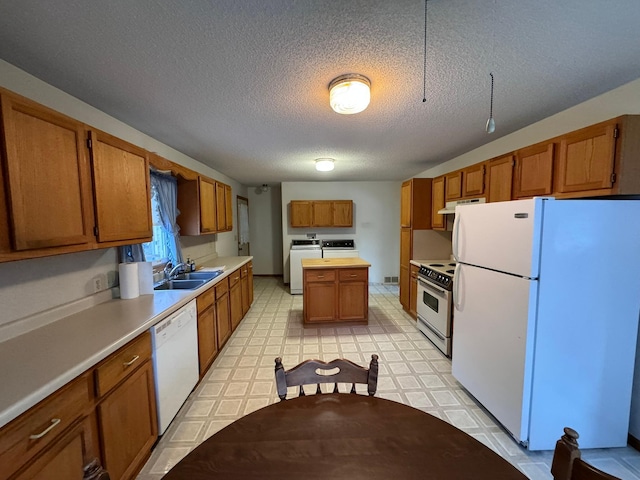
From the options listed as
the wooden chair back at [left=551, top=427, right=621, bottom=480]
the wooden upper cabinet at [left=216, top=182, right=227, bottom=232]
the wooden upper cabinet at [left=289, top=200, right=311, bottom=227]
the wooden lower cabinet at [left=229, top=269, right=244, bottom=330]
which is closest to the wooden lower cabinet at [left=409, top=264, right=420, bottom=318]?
the wooden lower cabinet at [left=229, top=269, right=244, bottom=330]

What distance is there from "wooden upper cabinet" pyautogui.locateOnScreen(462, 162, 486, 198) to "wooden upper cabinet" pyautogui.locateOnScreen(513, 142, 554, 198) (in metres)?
0.43

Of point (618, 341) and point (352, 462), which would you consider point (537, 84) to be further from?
point (352, 462)

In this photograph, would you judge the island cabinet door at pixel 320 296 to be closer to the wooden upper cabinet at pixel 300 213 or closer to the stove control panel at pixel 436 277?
the stove control panel at pixel 436 277

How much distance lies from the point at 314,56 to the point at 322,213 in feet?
14.4

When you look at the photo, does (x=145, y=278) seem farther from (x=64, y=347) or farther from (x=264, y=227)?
(x=264, y=227)

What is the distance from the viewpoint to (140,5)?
106cm

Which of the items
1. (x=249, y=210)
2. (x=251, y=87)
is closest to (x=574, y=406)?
(x=251, y=87)

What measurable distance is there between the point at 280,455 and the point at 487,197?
2874 mm

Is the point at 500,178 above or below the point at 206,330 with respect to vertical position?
above

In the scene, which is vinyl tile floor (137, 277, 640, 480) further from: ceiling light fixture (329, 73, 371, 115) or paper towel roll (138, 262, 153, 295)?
ceiling light fixture (329, 73, 371, 115)

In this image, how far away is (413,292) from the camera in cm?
383

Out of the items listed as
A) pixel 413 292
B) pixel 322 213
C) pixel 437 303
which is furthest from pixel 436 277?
pixel 322 213

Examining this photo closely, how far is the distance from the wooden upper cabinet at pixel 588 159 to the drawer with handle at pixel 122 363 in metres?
2.99

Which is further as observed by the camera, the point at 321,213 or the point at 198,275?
the point at 321,213
